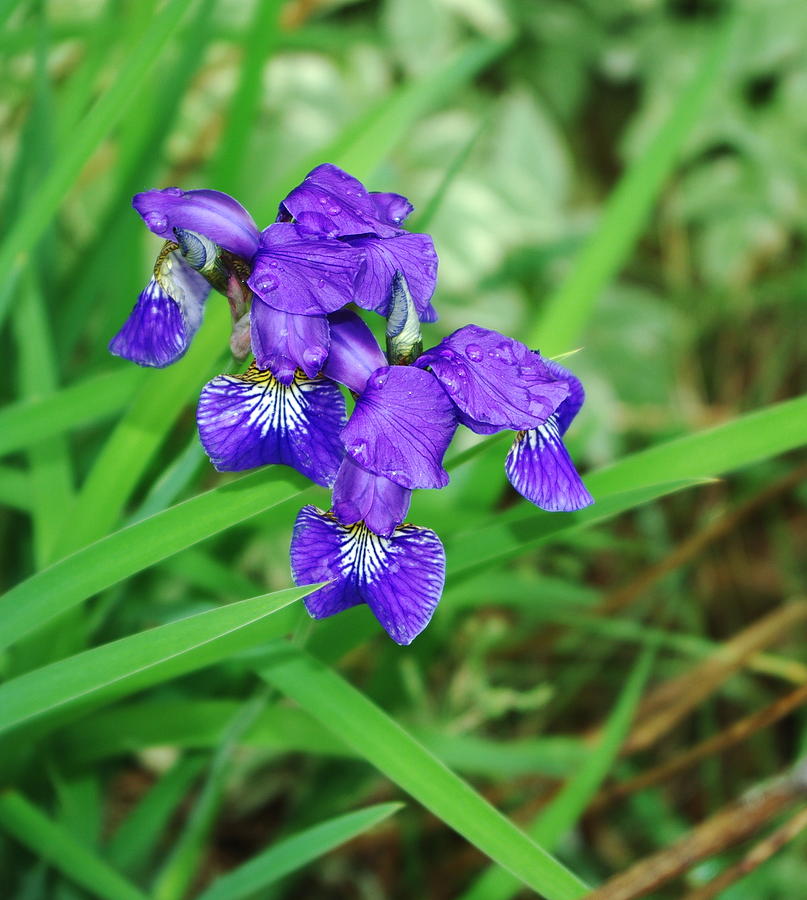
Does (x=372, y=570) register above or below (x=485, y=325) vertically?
above

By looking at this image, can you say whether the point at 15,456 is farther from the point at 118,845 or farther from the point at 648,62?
the point at 648,62

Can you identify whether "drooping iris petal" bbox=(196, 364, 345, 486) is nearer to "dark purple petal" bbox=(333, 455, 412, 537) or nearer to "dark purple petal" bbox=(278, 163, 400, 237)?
"dark purple petal" bbox=(333, 455, 412, 537)

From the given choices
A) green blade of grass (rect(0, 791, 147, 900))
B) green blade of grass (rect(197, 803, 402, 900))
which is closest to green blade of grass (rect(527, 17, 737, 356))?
green blade of grass (rect(197, 803, 402, 900))

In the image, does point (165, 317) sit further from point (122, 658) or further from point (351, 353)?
point (122, 658)

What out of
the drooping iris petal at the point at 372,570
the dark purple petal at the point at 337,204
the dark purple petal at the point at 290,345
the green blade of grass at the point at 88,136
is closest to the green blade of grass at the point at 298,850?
the drooping iris petal at the point at 372,570

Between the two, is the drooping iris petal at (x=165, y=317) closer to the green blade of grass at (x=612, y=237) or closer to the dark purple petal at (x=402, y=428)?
the dark purple petal at (x=402, y=428)

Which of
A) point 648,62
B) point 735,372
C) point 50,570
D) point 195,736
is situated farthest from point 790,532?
point 50,570

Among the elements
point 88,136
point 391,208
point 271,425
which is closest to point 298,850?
point 271,425
